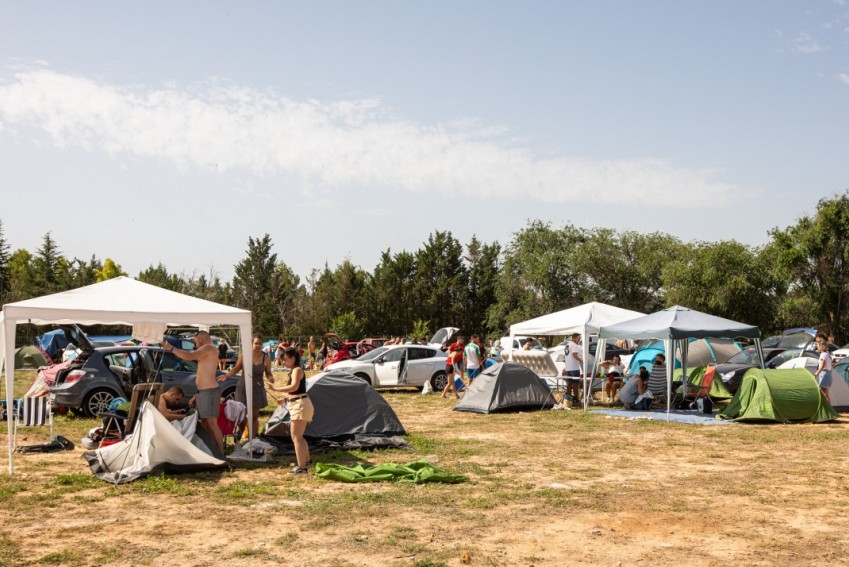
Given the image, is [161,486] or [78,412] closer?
[161,486]

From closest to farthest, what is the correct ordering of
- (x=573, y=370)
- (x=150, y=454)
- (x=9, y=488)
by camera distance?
(x=9, y=488) → (x=150, y=454) → (x=573, y=370)

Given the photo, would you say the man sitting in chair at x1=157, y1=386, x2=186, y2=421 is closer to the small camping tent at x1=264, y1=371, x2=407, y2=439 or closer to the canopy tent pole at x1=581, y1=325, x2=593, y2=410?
the small camping tent at x1=264, y1=371, x2=407, y2=439

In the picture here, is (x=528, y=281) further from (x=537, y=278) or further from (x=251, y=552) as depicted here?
(x=251, y=552)

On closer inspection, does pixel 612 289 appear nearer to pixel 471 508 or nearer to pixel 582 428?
pixel 582 428

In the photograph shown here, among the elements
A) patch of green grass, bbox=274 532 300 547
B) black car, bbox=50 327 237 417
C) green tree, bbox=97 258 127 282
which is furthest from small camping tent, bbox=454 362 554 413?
green tree, bbox=97 258 127 282

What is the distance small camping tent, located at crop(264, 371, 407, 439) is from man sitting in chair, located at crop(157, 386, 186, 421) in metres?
1.70

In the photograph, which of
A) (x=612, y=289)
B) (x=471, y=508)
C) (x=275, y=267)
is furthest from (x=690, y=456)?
(x=275, y=267)

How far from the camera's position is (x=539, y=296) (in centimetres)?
5597

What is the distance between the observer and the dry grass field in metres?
6.42

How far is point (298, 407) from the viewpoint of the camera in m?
10.0

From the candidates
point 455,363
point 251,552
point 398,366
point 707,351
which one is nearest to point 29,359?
point 398,366

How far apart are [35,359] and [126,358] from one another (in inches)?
716

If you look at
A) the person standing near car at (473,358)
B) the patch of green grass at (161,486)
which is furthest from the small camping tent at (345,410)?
the person standing near car at (473,358)

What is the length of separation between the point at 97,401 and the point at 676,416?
1089 centimetres
